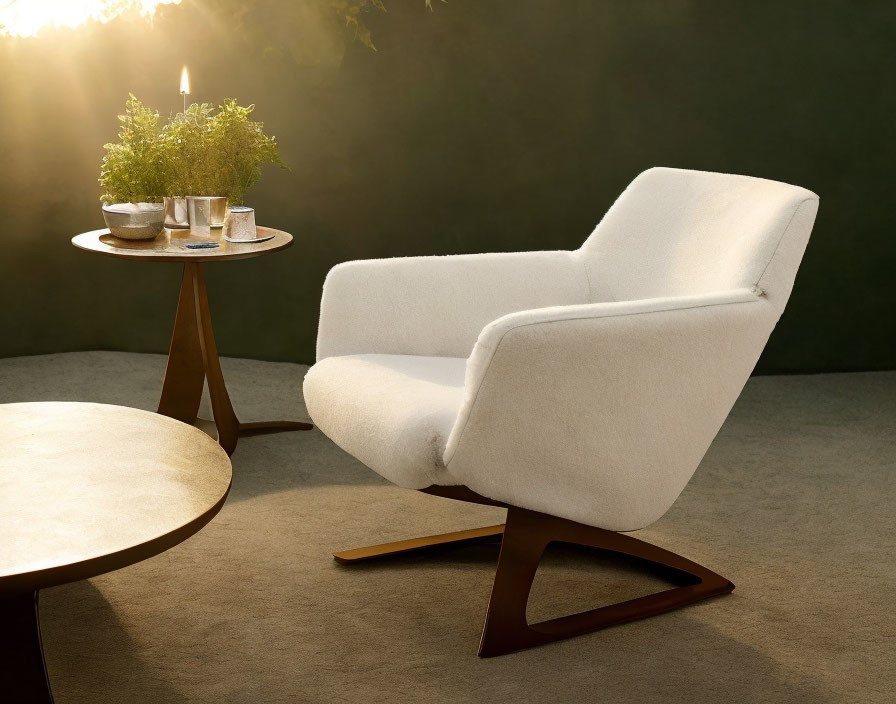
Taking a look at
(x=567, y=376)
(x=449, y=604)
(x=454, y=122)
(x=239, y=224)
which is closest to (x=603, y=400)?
(x=567, y=376)

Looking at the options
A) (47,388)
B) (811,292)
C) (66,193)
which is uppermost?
(66,193)

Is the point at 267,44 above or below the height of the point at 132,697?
above

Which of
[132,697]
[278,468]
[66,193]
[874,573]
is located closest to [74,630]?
[132,697]

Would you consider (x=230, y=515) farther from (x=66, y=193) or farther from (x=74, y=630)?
(x=66, y=193)

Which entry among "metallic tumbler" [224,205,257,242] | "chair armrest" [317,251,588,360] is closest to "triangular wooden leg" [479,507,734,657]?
"chair armrest" [317,251,588,360]

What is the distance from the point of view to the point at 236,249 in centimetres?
249

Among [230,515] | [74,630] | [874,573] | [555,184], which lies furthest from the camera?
[555,184]

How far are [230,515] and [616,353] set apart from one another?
1.11 metres

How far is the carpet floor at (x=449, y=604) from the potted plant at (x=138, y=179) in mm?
670

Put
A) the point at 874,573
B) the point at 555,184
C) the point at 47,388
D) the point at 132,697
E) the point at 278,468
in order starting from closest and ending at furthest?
the point at 132,697 < the point at 874,573 < the point at 278,468 < the point at 47,388 < the point at 555,184

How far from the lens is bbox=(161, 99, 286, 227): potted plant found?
257 centimetres

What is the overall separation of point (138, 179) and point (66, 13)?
45.8 inches

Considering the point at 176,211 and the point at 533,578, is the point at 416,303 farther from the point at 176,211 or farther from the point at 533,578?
the point at 176,211

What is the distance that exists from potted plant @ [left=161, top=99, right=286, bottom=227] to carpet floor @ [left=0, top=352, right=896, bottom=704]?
2.30ft
